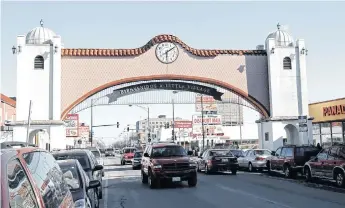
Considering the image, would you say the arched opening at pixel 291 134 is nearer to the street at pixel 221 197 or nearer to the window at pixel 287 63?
the window at pixel 287 63

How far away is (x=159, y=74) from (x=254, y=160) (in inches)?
436

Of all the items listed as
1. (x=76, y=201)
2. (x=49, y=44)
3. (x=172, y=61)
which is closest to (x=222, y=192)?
(x=76, y=201)

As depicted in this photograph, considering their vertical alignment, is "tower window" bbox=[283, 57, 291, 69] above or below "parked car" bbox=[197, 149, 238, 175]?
above

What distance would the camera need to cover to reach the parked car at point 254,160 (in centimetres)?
2777

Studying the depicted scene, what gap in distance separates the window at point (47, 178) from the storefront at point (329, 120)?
2963cm

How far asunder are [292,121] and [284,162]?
12810mm

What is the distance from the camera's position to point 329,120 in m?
34.5

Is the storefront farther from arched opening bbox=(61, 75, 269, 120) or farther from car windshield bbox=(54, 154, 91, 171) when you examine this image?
car windshield bbox=(54, 154, 91, 171)

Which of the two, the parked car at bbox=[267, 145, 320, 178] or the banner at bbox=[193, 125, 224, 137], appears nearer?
the parked car at bbox=[267, 145, 320, 178]

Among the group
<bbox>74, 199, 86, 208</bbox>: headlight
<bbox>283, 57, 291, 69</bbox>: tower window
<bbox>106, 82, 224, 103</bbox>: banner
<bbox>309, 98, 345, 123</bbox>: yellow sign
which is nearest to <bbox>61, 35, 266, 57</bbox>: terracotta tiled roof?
<bbox>106, 82, 224, 103</bbox>: banner

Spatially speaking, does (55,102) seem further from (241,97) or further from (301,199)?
(301,199)

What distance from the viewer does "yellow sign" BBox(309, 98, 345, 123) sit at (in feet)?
105

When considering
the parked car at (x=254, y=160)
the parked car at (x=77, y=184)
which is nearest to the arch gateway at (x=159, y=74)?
the parked car at (x=254, y=160)

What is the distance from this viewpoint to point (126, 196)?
15781mm
